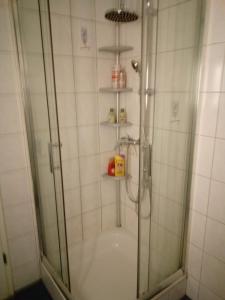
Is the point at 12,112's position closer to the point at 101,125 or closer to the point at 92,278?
the point at 101,125

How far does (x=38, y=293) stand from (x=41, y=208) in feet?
2.17

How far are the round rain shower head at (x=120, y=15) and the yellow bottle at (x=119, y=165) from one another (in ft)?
3.38

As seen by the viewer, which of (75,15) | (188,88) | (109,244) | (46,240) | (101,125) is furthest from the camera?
(109,244)

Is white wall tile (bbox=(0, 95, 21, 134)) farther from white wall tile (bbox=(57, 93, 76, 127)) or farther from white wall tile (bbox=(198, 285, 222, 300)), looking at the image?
white wall tile (bbox=(198, 285, 222, 300))

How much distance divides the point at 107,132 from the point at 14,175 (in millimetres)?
795

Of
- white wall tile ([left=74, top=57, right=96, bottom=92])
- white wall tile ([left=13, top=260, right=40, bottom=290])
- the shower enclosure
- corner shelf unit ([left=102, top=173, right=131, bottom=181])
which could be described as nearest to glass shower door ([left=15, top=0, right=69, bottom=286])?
the shower enclosure

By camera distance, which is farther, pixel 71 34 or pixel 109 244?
pixel 109 244

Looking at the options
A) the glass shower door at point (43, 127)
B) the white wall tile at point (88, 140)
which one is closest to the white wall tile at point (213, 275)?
the glass shower door at point (43, 127)

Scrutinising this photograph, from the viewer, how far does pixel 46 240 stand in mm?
1675

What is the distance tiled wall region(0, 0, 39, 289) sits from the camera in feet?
4.56

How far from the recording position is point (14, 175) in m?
1.55

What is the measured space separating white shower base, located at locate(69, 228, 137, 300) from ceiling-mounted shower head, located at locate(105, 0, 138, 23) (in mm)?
1768

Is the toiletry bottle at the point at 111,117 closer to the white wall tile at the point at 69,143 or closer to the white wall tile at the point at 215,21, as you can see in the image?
the white wall tile at the point at 69,143

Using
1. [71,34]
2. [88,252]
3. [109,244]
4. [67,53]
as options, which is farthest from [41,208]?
[71,34]
